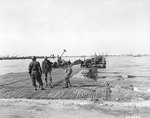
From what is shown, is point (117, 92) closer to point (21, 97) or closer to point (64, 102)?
point (64, 102)

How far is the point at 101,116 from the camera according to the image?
777 centimetres

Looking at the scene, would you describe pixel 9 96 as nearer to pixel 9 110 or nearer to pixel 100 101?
pixel 9 110

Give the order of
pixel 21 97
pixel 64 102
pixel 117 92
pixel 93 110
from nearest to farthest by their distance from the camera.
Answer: pixel 93 110, pixel 64 102, pixel 21 97, pixel 117 92

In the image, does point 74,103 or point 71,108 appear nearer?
point 71,108

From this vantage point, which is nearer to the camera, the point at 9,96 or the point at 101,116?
the point at 101,116

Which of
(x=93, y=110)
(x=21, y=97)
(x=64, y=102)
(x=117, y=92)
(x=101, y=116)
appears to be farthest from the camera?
(x=117, y=92)

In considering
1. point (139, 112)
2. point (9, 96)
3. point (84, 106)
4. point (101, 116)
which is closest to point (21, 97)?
point (9, 96)

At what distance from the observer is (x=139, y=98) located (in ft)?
34.3

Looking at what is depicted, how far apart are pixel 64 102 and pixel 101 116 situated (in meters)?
2.53

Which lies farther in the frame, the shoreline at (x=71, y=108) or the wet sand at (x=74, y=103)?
the wet sand at (x=74, y=103)

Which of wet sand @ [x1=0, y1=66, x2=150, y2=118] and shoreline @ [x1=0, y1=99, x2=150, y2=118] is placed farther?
wet sand @ [x1=0, y1=66, x2=150, y2=118]

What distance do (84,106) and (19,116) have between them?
2.76m

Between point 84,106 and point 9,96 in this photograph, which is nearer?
point 84,106

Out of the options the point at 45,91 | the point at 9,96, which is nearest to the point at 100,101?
the point at 45,91
